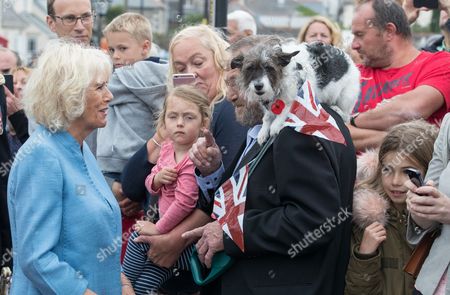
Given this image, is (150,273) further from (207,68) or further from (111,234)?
(207,68)

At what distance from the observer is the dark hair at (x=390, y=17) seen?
5.20 metres

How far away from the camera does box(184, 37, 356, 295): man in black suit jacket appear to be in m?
3.75

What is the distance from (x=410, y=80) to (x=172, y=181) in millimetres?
1549

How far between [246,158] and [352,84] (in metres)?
0.73

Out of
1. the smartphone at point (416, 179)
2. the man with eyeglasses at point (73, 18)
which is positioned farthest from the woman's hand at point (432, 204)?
the man with eyeglasses at point (73, 18)

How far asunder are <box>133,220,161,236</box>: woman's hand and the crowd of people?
0.02 m

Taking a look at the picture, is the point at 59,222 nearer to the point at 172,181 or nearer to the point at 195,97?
the point at 172,181

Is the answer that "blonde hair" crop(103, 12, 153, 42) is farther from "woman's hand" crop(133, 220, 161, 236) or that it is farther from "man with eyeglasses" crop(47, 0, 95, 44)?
"woman's hand" crop(133, 220, 161, 236)

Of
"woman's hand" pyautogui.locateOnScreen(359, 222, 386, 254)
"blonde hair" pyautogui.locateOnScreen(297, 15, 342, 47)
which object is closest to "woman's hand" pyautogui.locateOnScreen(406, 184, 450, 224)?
"woman's hand" pyautogui.locateOnScreen(359, 222, 386, 254)

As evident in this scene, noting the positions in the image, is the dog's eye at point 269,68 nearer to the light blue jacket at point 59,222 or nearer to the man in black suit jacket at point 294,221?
the man in black suit jacket at point 294,221

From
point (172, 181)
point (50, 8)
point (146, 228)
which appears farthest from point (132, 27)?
point (146, 228)

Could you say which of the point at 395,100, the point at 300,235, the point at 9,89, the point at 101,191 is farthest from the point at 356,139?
the point at 9,89

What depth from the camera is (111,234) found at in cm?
399

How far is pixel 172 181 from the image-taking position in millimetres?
4801
